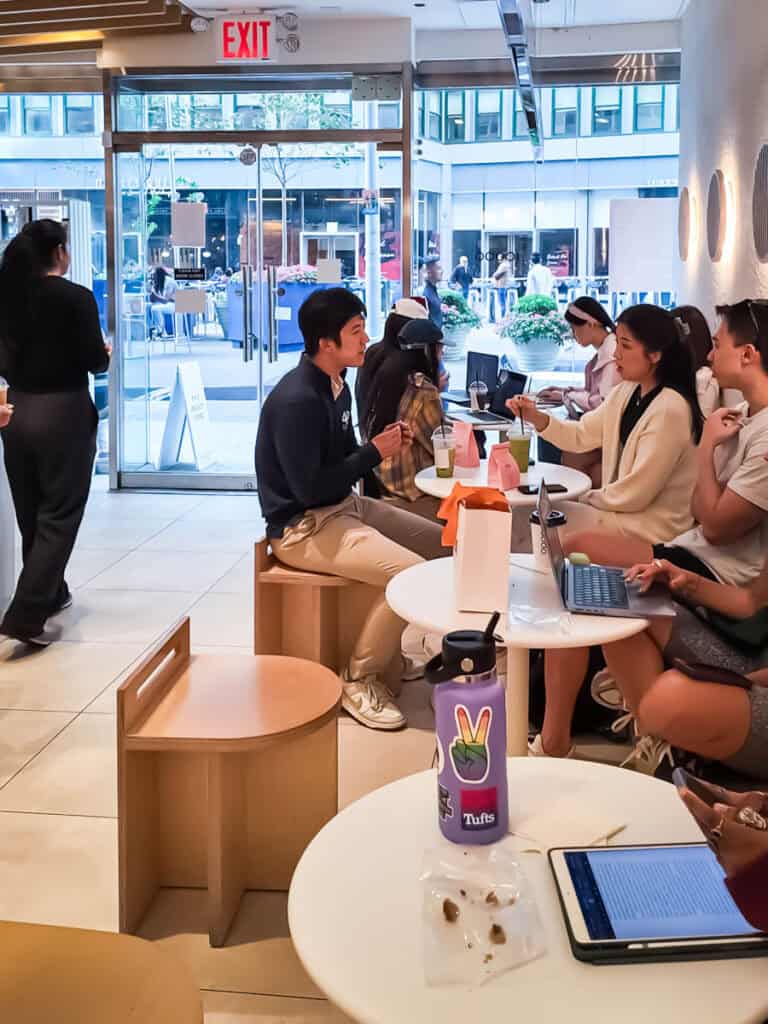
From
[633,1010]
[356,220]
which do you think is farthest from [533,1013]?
[356,220]

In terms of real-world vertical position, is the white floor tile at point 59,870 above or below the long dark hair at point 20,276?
below

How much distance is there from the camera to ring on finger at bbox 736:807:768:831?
1.33 metres

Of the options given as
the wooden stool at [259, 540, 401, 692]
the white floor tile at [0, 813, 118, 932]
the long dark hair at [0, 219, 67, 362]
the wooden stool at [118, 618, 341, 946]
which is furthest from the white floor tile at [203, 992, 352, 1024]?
the long dark hair at [0, 219, 67, 362]

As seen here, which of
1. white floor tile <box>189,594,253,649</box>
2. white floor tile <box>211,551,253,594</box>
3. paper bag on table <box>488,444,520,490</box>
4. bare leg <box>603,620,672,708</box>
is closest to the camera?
bare leg <box>603,620,672,708</box>

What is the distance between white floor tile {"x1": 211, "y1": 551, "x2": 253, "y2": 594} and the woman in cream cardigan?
83.6 inches

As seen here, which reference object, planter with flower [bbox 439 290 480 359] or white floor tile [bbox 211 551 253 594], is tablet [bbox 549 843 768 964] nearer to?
white floor tile [bbox 211 551 253 594]

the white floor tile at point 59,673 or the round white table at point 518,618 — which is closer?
the round white table at point 518,618

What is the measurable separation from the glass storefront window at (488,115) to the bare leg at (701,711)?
6876 millimetres

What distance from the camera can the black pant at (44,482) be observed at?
4641 millimetres

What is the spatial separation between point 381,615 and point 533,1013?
2761 millimetres

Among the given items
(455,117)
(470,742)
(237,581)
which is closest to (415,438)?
(237,581)

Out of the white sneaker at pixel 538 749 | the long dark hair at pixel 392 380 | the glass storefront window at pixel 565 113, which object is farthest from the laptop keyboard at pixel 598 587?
the glass storefront window at pixel 565 113

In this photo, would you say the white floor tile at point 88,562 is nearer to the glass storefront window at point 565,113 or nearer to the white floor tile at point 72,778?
the white floor tile at point 72,778

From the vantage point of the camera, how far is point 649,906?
1.38 meters
